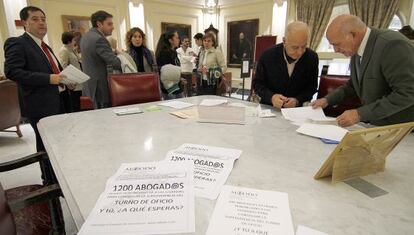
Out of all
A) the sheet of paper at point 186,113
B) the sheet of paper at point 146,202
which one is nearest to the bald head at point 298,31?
the sheet of paper at point 186,113

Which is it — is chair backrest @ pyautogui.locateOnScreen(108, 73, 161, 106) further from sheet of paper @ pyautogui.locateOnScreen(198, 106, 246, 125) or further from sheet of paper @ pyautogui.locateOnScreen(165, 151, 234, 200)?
sheet of paper @ pyautogui.locateOnScreen(165, 151, 234, 200)

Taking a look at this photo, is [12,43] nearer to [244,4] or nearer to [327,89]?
[327,89]

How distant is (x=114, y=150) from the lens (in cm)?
104

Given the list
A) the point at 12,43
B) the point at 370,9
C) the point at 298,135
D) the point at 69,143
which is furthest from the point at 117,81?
the point at 370,9

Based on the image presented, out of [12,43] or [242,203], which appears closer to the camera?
[242,203]

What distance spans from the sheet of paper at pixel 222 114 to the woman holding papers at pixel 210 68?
2223mm

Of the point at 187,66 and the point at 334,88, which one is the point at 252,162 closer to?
the point at 334,88

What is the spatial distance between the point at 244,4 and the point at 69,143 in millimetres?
6802

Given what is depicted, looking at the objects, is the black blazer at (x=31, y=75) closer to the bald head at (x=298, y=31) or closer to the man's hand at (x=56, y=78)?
the man's hand at (x=56, y=78)

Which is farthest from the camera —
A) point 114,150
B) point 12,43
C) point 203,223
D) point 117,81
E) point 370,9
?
point 370,9

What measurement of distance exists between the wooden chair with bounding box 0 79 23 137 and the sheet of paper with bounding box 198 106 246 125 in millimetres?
2987

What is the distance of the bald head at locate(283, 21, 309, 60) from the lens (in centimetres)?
169

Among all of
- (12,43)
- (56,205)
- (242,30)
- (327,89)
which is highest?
(242,30)

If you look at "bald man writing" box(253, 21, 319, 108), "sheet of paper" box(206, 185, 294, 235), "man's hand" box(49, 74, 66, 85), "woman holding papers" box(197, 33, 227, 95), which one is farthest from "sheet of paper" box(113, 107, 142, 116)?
"woman holding papers" box(197, 33, 227, 95)
